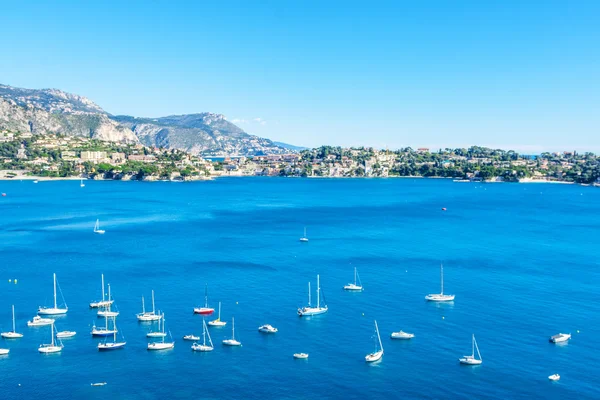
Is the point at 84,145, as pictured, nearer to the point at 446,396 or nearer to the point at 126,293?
the point at 126,293

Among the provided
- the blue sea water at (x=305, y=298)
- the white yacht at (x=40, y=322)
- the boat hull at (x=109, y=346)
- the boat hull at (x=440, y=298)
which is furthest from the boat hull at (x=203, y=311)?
the boat hull at (x=440, y=298)

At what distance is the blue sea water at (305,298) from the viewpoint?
27859 millimetres

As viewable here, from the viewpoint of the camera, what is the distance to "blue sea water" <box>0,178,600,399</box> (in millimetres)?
27859

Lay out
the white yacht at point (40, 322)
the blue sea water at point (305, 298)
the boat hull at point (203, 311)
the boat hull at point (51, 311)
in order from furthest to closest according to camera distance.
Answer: the boat hull at point (203, 311) < the boat hull at point (51, 311) < the white yacht at point (40, 322) < the blue sea water at point (305, 298)

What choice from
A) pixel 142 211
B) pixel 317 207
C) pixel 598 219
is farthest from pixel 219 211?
pixel 598 219

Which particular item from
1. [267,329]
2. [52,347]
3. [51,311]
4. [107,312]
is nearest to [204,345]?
[267,329]

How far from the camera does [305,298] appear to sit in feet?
138

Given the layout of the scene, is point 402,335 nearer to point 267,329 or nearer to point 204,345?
point 267,329

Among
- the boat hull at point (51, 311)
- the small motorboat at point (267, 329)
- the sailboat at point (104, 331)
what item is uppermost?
the boat hull at point (51, 311)

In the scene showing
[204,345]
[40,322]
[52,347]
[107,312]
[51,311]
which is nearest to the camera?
[52,347]

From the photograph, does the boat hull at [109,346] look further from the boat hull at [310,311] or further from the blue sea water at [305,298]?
the boat hull at [310,311]

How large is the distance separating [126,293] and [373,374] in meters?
22.0

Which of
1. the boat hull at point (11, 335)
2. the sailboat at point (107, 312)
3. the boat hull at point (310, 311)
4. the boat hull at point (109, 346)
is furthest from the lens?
the boat hull at point (310, 311)

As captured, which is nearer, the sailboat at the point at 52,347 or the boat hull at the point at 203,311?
the sailboat at the point at 52,347
